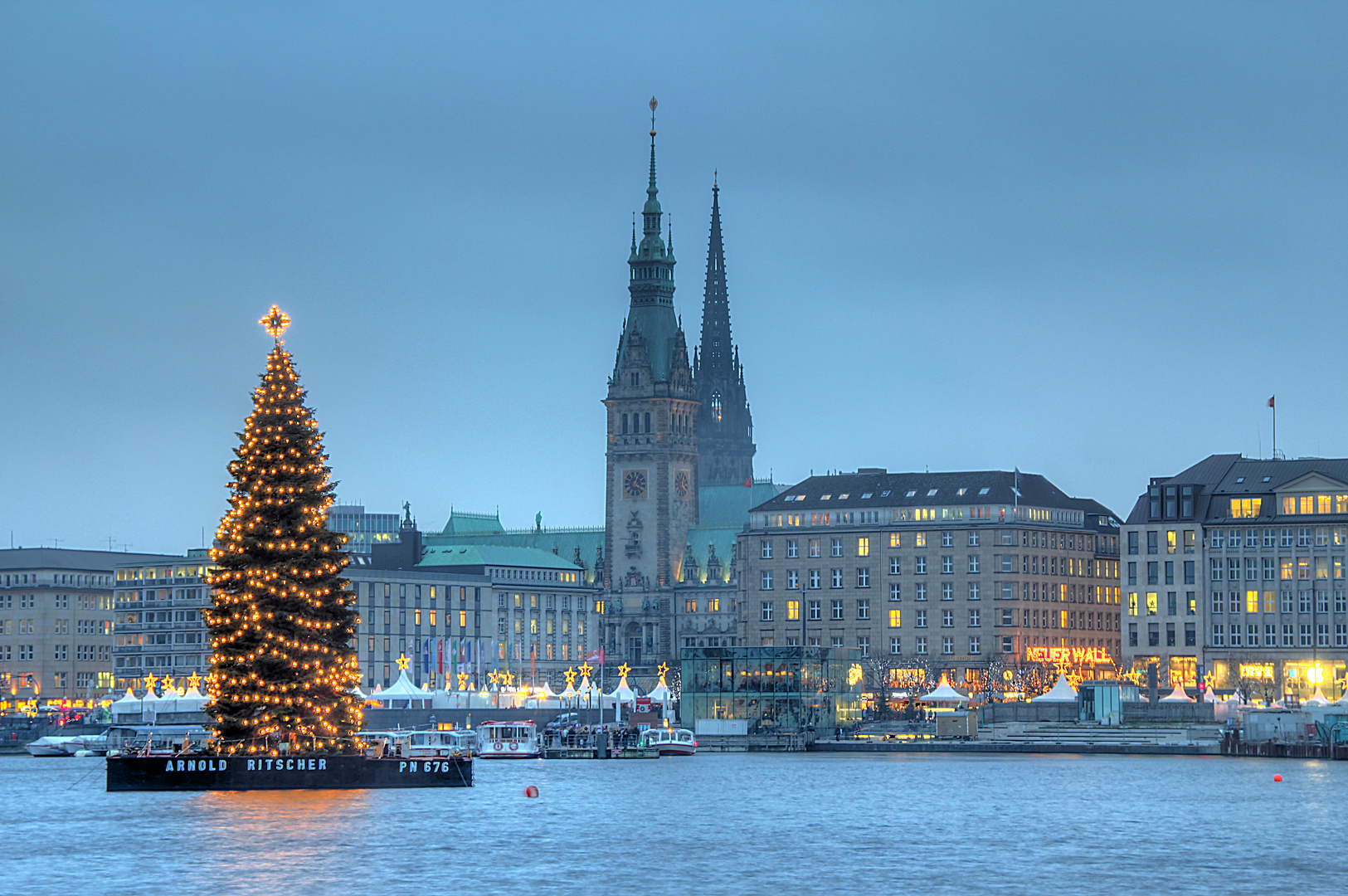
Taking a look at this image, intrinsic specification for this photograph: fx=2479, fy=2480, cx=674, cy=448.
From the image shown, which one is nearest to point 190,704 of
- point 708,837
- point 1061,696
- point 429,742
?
point 429,742

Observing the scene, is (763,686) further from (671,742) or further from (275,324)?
(275,324)

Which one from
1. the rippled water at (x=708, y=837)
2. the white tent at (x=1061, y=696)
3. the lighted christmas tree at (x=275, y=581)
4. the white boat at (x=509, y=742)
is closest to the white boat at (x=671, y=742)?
the white boat at (x=509, y=742)

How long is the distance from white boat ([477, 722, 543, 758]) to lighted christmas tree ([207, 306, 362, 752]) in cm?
7857

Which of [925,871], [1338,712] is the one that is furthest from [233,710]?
[1338,712]

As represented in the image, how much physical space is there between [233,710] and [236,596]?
15.7 feet

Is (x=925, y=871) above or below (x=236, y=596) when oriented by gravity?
below

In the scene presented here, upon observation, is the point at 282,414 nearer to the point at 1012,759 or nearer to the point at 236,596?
the point at 236,596

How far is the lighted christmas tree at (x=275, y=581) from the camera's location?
331 ft

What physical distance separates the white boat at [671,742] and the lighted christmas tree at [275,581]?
82.4 meters

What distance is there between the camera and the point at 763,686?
193375mm

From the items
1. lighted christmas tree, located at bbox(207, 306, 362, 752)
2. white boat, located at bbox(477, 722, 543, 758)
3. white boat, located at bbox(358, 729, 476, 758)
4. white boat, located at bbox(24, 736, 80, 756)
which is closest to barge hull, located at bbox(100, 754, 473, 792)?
lighted christmas tree, located at bbox(207, 306, 362, 752)

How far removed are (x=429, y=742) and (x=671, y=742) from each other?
20.1 metres

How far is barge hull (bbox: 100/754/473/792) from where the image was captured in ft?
334

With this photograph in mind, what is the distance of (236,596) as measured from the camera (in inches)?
4001
